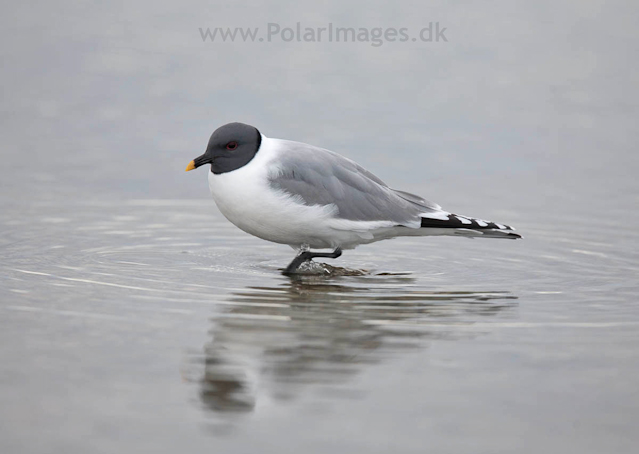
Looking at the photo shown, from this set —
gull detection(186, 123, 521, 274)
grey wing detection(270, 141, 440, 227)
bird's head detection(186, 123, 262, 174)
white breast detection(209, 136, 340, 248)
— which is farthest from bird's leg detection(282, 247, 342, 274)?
bird's head detection(186, 123, 262, 174)

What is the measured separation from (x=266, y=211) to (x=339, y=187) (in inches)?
25.8

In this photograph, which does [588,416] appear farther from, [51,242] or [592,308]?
[51,242]

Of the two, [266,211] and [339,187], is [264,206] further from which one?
[339,187]

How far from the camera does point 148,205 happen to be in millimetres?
10133

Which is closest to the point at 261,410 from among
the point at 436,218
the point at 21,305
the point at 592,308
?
the point at 21,305

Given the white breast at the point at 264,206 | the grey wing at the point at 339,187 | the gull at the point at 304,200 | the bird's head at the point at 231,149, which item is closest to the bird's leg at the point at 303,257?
the gull at the point at 304,200

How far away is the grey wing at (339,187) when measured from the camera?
24.7ft

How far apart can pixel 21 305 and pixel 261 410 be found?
2302 mm

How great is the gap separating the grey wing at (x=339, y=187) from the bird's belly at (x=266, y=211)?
8 centimetres

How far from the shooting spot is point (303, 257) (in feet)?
25.6

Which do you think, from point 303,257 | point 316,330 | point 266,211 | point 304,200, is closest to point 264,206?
point 266,211

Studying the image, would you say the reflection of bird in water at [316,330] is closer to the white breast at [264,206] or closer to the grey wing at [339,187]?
the white breast at [264,206]

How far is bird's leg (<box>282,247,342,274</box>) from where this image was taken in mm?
7754

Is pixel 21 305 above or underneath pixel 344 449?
above
